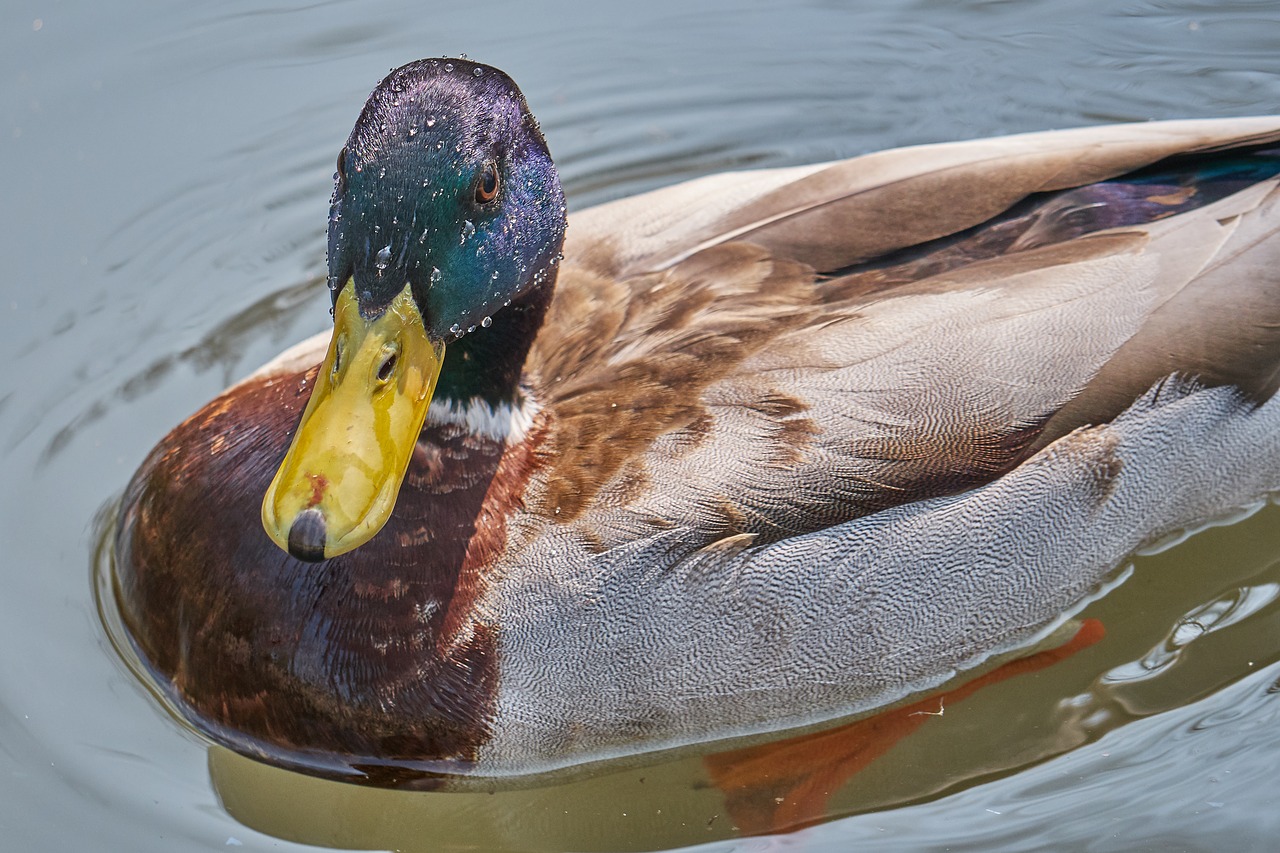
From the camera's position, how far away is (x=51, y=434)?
17.0 ft

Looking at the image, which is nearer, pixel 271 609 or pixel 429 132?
pixel 429 132

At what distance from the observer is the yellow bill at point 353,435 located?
3389mm

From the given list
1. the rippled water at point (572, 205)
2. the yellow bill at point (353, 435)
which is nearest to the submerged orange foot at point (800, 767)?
the rippled water at point (572, 205)

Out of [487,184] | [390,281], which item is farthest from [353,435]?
[487,184]

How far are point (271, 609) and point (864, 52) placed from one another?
3.81 metres

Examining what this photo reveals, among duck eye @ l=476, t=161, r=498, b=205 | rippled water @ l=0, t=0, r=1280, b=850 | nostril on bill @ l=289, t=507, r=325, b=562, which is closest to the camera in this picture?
nostril on bill @ l=289, t=507, r=325, b=562

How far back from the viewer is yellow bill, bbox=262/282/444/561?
11.1 ft

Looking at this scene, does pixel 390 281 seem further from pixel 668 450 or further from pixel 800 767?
pixel 800 767

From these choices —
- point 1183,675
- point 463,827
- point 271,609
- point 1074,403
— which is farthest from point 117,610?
point 1183,675

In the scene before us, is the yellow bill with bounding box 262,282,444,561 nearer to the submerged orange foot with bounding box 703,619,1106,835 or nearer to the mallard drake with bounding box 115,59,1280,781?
the mallard drake with bounding box 115,59,1280,781

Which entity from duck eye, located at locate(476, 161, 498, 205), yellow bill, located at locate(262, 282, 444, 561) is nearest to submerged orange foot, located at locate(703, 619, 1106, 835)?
yellow bill, located at locate(262, 282, 444, 561)

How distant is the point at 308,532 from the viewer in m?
3.37

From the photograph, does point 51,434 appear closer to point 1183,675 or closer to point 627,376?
point 627,376

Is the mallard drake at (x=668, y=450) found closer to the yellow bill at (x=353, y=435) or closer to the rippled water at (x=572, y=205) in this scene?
the yellow bill at (x=353, y=435)
